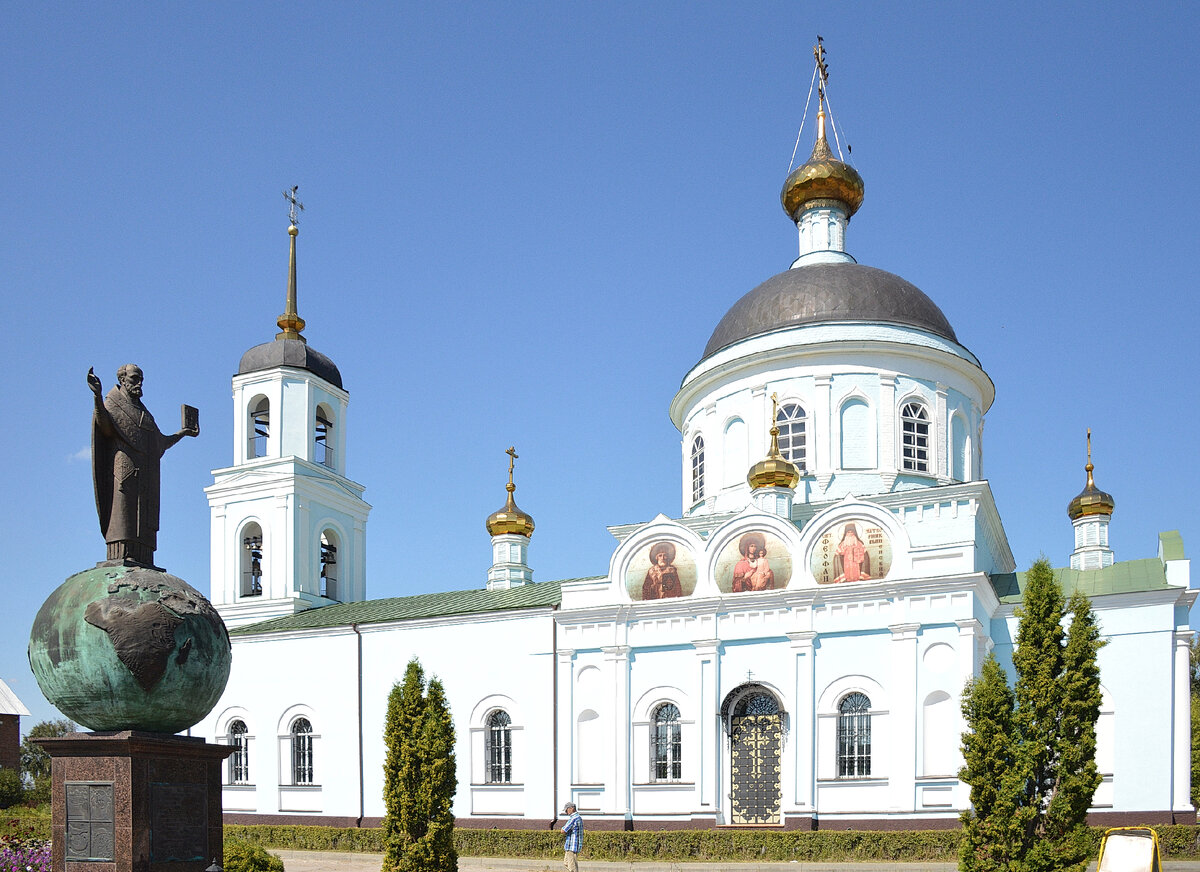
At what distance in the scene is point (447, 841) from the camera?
15633mm

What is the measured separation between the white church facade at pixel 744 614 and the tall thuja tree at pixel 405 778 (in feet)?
13.9

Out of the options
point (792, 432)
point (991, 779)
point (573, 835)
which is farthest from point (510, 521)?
point (991, 779)

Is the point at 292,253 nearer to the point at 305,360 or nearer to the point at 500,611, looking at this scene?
the point at 305,360

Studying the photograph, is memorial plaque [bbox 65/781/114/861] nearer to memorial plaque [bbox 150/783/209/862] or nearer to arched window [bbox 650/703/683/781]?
memorial plaque [bbox 150/783/209/862]

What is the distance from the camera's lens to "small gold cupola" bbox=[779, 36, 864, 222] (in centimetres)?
2756

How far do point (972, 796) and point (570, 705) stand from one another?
11.5 meters

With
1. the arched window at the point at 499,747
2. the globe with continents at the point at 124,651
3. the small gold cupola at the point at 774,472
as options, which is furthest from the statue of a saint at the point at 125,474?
the arched window at the point at 499,747

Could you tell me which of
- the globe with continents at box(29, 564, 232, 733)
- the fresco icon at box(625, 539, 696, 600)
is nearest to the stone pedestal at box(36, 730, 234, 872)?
the globe with continents at box(29, 564, 232, 733)

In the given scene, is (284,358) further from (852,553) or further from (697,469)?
(852,553)

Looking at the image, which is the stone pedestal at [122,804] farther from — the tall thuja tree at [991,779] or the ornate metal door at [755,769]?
the ornate metal door at [755,769]

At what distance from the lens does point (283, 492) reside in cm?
2844

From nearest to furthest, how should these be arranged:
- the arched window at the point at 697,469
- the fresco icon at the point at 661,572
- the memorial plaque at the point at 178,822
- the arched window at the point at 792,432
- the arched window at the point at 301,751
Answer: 1. the memorial plaque at the point at 178,822
2. the fresco icon at the point at 661,572
3. the arched window at the point at 792,432
4. the arched window at the point at 301,751
5. the arched window at the point at 697,469

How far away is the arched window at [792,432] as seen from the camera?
24.8 meters

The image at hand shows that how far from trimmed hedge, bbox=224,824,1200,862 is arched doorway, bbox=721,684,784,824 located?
0.96m
